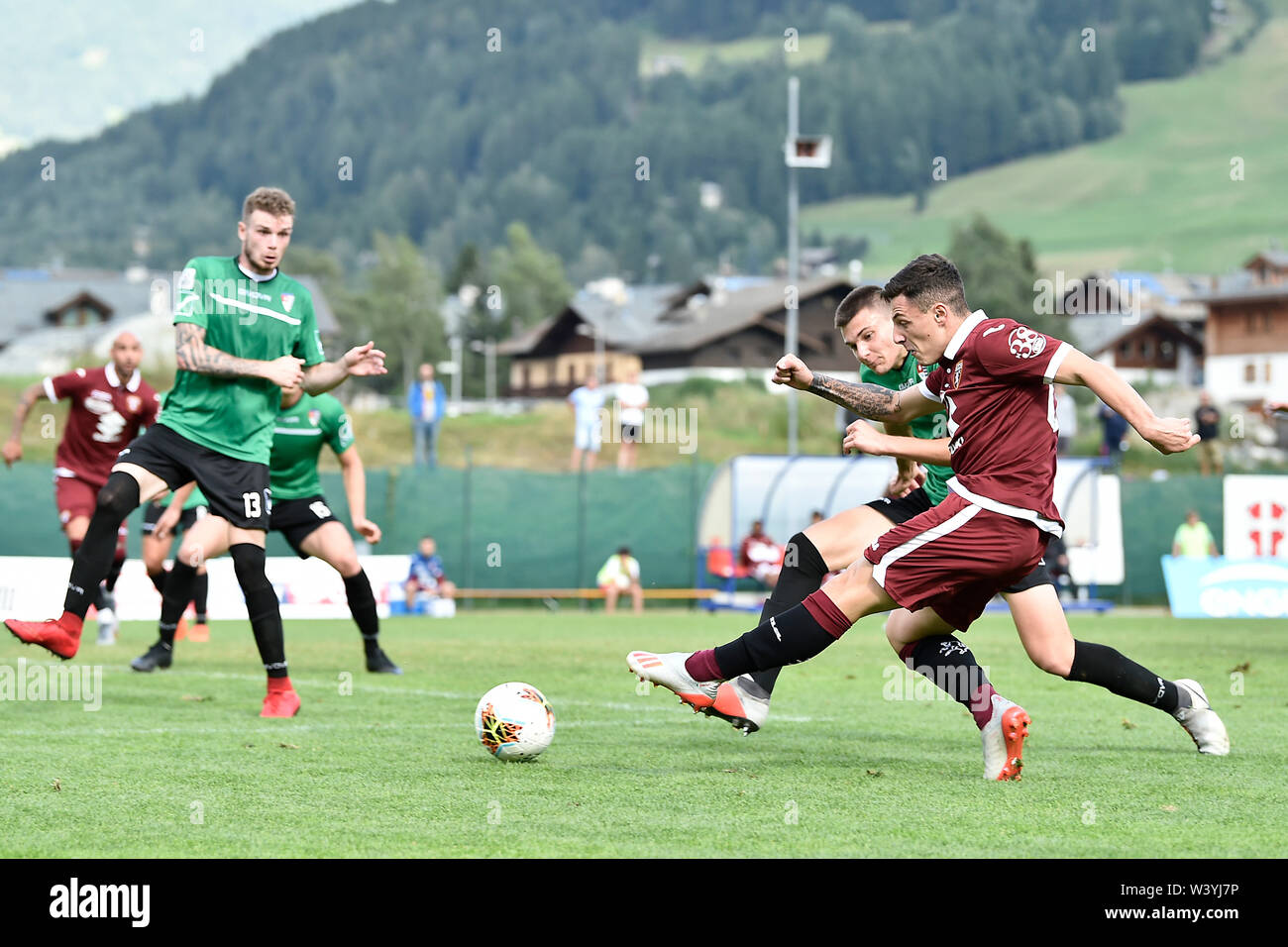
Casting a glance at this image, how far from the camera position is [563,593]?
25109 mm

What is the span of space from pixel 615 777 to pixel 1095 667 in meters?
2.02

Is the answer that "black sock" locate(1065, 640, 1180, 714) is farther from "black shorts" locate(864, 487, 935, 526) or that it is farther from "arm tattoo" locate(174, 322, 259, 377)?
"arm tattoo" locate(174, 322, 259, 377)

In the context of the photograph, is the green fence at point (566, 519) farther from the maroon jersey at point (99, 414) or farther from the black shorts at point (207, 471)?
the black shorts at point (207, 471)

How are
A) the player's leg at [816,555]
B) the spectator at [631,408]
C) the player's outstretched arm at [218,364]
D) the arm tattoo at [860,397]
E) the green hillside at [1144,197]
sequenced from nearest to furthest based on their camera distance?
the arm tattoo at [860,397]
the player's leg at [816,555]
the player's outstretched arm at [218,364]
the spectator at [631,408]
the green hillside at [1144,197]

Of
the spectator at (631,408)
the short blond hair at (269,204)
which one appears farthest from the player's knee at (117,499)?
the spectator at (631,408)

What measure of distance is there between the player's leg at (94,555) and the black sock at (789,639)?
3159 mm

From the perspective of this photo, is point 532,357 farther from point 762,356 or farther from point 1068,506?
point 1068,506

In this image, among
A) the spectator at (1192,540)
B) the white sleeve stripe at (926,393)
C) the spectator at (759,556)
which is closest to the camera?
the white sleeve stripe at (926,393)

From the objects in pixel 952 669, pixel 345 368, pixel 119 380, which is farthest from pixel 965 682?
pixel 119 380

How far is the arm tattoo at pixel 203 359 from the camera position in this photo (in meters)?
7.83

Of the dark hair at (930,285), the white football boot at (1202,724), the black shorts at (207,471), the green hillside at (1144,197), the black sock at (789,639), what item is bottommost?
the white football boot at (1202,724)

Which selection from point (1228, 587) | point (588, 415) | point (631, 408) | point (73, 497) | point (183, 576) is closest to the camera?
point (183, 576)

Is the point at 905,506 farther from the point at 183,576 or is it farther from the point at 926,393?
Result: the point at 183,576

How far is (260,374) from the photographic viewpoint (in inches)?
308
